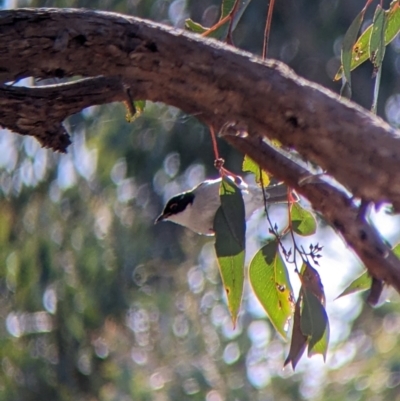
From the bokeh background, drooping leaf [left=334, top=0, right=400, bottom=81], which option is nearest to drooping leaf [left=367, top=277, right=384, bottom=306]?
drooping leaf [left=334, top=0, right=400, bottom=81]

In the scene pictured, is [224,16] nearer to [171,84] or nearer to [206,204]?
[171,84]

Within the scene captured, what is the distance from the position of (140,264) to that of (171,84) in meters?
3.87

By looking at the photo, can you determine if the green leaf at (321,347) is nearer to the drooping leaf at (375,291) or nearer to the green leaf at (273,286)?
the green leaf at (273,286)

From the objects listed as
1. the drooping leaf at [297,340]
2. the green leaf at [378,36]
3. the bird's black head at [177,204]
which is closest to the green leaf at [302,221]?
the drooping leaf at [297,340]

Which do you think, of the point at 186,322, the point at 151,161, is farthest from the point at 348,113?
the point at 186,322

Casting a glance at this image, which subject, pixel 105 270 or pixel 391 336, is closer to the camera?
pixel 105 270

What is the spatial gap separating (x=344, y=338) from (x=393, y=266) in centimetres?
457

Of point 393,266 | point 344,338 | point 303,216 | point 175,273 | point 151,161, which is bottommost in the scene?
point 344,338

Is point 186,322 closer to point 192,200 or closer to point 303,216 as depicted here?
point 192,200

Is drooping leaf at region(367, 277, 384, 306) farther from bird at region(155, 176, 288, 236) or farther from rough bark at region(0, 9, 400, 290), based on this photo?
bird at region(155, 176, 288, 236)

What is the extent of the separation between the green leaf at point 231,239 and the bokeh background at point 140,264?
111 inches

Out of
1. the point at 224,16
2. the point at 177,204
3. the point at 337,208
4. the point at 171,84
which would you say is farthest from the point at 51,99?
the point at 177,204

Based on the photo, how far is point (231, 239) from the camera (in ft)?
3.88

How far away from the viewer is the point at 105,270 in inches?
180
